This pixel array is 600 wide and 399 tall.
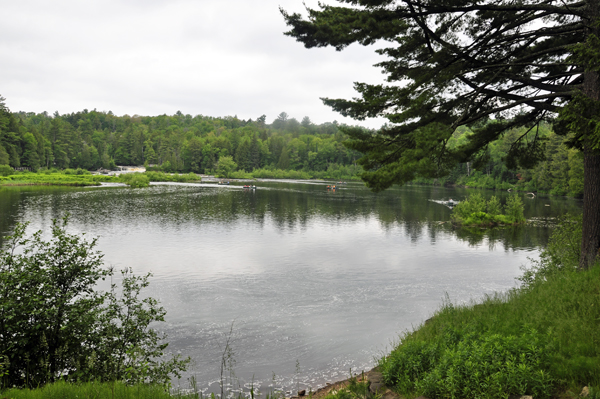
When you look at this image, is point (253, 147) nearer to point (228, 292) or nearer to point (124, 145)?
point (124, 145)

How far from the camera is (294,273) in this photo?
18.7 m

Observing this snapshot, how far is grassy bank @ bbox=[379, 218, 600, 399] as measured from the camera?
15.1ft

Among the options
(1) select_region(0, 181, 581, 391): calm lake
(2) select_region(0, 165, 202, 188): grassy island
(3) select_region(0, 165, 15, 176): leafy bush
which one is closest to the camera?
(1) select_region(0, 181, 581, 391): calm lake

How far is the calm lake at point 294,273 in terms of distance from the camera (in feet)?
34.9

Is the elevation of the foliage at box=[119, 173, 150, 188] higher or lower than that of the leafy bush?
lower

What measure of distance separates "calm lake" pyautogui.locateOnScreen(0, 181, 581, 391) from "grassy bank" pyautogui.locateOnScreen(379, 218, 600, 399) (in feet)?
8.44

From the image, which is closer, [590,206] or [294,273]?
[590,206]

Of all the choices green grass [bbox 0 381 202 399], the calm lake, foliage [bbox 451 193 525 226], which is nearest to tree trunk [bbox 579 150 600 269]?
the calm lake

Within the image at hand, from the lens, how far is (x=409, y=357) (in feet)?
20.4

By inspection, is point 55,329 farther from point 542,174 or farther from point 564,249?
point 542,174

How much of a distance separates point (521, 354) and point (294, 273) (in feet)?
46.6

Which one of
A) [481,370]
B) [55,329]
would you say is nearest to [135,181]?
[55,329]

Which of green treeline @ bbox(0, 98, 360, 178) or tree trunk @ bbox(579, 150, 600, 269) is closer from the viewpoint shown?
tree trunk @ bbox(579, 150, 600, 269)

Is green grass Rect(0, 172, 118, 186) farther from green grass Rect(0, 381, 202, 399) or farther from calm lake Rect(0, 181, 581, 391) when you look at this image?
green grass Rect(0, 381, 202, 399)
